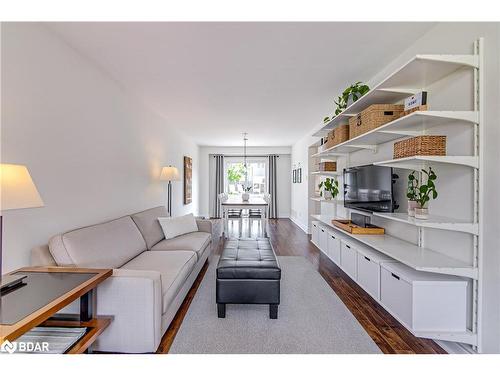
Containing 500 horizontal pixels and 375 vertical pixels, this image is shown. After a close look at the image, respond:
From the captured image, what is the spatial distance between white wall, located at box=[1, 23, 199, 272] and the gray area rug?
139 centimetres

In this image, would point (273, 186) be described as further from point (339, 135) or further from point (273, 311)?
point (273, 311)

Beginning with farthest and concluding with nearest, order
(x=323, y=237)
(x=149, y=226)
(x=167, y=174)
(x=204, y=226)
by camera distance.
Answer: (x=167, y=174) < (x=204, y=226) < (x=323, y=237) < (x=149, y=226)

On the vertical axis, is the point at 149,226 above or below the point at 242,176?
below

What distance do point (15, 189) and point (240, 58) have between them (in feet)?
6.65

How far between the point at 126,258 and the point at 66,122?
1.37m

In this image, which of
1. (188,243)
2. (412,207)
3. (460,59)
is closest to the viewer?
(460,59)

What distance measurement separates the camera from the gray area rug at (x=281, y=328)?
5.96ft

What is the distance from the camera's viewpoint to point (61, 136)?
7.06 feet

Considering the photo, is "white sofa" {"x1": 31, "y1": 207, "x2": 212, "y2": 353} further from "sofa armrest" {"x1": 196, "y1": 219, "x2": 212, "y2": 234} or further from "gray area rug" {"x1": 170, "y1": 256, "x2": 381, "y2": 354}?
"sofa armrest" {"x1": 196, "y1": 219, "x2": 212, "y2": 234}

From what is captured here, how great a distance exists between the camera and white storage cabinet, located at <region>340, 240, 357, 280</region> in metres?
2.69

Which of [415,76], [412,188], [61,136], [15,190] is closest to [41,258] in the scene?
[15,190]
